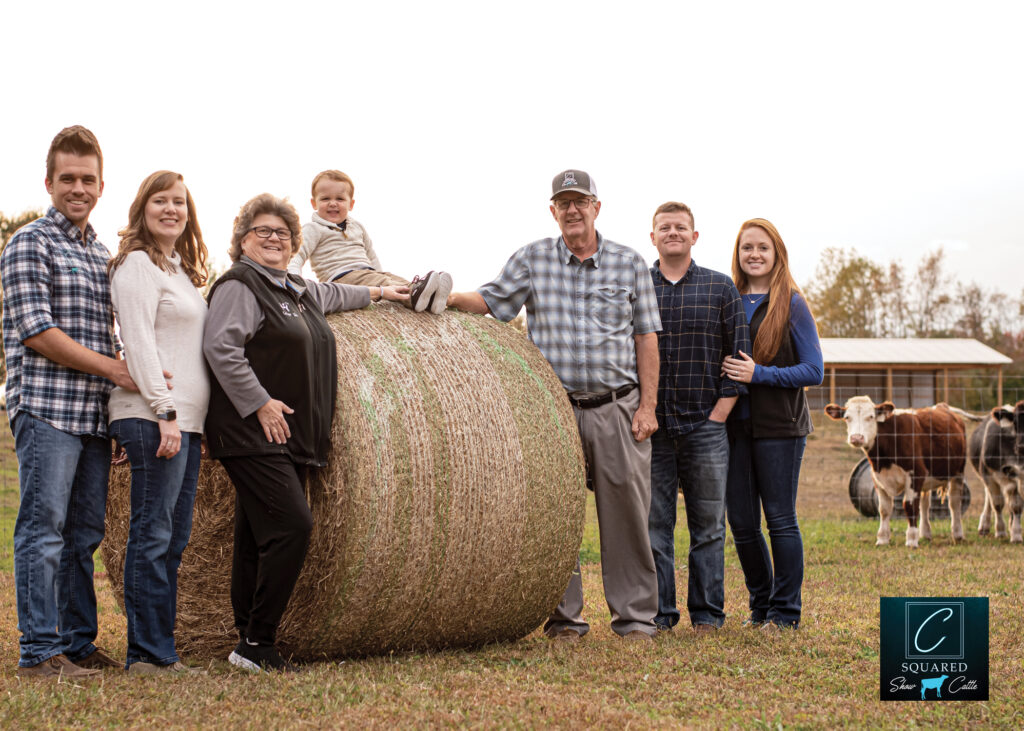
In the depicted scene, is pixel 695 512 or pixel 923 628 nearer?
pixel 923 628

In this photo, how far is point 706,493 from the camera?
19.5ft

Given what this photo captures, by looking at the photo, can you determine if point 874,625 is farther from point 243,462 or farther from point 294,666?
point 243,462

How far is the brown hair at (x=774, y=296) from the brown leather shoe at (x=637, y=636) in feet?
5.82

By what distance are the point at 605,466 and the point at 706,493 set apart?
0.66 meters

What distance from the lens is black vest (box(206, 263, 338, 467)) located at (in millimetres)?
4574

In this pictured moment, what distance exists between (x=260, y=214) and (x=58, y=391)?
3.91 feet

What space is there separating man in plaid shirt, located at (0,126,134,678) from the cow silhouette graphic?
3.54 metres

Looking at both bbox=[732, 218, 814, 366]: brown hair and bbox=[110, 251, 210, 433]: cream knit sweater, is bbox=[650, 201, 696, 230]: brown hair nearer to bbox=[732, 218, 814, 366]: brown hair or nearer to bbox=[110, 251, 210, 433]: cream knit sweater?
bbox=[732, 218, 814, 366]: brown hair

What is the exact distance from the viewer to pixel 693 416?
593 centimetres

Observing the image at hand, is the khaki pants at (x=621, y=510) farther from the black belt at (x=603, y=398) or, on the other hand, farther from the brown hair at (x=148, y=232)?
the brown hair at (x=148, y=232)

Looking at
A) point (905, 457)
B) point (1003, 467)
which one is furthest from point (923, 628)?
point (1003, 467)

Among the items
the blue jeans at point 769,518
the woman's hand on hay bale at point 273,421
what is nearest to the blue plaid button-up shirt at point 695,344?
the blue jeans at point 769,518

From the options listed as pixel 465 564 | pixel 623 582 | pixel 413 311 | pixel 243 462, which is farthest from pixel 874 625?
pixel 243 462

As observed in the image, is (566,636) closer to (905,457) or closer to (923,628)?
(923,628)
